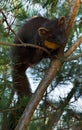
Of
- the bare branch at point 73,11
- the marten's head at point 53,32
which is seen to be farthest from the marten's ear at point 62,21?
the bare branch at point 73,11

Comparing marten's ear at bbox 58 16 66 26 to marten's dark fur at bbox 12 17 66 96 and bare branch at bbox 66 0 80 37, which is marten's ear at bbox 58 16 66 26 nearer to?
marten's dark fur at bbox 12 17 66 96

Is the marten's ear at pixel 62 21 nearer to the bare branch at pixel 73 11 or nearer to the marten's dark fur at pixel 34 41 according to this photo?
the marten's dark fur at pixel 34 41

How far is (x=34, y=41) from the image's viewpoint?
5.55 feet

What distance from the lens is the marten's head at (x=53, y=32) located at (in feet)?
4.97

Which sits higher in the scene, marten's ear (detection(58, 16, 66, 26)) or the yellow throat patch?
marten's ear (detection(58, 16, 66, 26))

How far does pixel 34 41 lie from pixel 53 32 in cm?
11

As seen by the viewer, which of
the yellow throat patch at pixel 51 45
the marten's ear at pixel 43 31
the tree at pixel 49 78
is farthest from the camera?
the marten's ear at pixel 43 31

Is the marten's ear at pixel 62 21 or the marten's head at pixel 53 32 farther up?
the marten's ear at pixel 62 21

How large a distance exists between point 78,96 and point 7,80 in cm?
31

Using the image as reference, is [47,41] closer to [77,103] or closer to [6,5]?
[77,103]

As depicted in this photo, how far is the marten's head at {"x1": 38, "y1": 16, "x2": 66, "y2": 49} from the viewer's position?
4.97ft

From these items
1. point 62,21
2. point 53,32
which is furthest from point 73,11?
point 53,32

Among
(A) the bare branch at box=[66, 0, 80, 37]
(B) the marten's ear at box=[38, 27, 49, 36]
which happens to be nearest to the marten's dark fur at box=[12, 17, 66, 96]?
(B) the marten's ear at box=[38, 27, 49, 36]

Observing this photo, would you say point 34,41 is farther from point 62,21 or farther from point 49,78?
point 49,78
